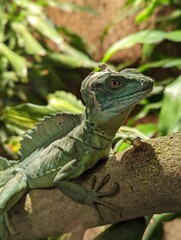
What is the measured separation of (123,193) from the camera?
151 cm

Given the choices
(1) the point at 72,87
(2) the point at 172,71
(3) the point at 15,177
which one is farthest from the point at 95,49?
(3) the point at 15,177

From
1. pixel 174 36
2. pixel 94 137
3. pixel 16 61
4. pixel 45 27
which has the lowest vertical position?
pixel 94 137

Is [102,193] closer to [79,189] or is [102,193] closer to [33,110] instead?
[79,189]

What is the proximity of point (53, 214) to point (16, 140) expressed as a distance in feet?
4.75

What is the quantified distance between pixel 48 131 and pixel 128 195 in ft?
1.77

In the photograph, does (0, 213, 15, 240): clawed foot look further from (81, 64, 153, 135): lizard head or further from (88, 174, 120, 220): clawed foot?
(81, 64, 153, 135): lizard head

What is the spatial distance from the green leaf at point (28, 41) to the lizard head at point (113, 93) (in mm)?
2114

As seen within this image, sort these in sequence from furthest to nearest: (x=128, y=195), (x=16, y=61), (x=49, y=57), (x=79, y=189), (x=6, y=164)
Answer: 1. (x=49, y=57)
2. (x=16, y=61)
3. (x=6, y=164)
4. (x=79, y=189)
5. (x=128, y=195)

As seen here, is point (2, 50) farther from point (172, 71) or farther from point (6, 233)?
point (6, 233)

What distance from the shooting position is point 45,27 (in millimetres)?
3877

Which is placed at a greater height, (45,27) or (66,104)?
(45,27)

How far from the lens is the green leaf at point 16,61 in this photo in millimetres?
3547

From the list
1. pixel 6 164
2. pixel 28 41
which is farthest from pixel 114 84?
pixel 28 41

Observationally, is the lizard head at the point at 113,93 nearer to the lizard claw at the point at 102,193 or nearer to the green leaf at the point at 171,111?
the lizard claw at the point at 102,193
